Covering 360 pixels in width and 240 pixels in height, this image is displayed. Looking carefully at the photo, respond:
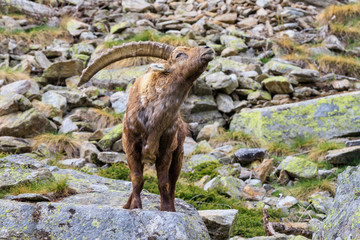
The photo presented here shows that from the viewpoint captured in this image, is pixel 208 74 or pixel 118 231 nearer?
pixel 118 231

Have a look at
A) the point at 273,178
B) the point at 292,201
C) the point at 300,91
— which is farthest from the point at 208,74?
the point at 292,201

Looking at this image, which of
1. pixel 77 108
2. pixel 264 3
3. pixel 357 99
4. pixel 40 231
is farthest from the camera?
pixel 264 3

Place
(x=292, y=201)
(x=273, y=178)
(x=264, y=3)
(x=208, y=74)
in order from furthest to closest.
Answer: (x=264, y=3), (x=208, y=74), (x=273, y=178), (x=292, y=201)

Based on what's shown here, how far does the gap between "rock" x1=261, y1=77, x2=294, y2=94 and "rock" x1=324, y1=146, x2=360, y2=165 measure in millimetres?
4367

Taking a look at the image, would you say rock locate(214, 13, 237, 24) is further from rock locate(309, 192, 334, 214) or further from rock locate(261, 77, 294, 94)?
rock locate(309, 192, 334, 214)

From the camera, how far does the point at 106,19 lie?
2059cm

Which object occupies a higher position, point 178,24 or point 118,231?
point 118,231

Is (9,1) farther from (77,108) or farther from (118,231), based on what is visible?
(118,231)

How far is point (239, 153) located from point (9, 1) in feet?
50.3

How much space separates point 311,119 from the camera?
39.6 ft

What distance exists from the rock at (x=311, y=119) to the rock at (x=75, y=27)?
34.3 ft

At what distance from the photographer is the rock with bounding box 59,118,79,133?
465 inches

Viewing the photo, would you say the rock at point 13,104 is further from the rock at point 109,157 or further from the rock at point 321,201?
the rock at point 321,201

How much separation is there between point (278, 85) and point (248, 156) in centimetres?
433
